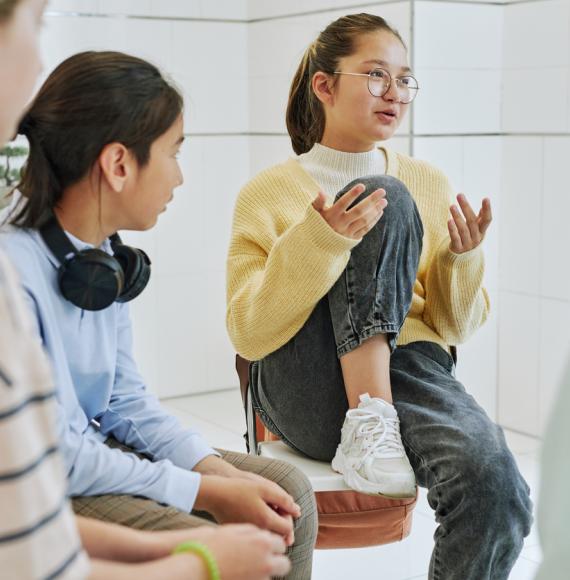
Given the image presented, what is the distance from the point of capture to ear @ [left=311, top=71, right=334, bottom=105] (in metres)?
2.16

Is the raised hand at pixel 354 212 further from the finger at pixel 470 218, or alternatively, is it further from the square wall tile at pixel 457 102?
the square wall tile at pixel 457 102

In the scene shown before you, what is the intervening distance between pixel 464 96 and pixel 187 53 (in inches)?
42.6

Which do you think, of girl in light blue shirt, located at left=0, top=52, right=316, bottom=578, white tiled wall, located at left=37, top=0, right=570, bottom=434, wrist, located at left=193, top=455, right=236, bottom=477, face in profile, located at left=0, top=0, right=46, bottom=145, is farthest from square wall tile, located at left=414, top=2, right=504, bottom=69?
face in profile, located at left=0, top=0, right=46, bottom=145

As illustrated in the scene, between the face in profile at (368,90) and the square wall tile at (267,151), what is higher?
the face in profile at (368,90)

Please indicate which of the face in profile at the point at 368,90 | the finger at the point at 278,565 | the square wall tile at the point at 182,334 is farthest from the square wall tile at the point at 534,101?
the finger at the point at 278,565

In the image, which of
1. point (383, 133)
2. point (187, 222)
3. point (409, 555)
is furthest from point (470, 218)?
point (187, 222)

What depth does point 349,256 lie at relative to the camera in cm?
186

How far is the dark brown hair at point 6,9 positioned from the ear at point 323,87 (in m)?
1.41

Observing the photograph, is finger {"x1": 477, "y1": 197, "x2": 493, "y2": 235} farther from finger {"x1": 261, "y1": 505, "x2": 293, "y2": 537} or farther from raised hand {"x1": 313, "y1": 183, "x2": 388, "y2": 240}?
finger {"x1": 261, "y1": 505, "x2": 293, "y2": 537}

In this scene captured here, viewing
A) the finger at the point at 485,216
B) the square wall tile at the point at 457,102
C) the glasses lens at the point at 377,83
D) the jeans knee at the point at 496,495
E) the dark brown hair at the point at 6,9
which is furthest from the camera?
the square wall tile at the point at 457,102

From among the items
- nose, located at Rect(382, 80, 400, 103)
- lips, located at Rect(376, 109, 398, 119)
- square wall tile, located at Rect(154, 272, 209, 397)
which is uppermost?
nose, located at Rect(382, 80, 400, 103)

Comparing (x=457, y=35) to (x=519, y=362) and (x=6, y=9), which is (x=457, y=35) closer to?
(x=519, y=362)

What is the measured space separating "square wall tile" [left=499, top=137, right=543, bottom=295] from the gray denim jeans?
4.49 ft

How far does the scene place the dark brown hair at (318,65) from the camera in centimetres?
214
